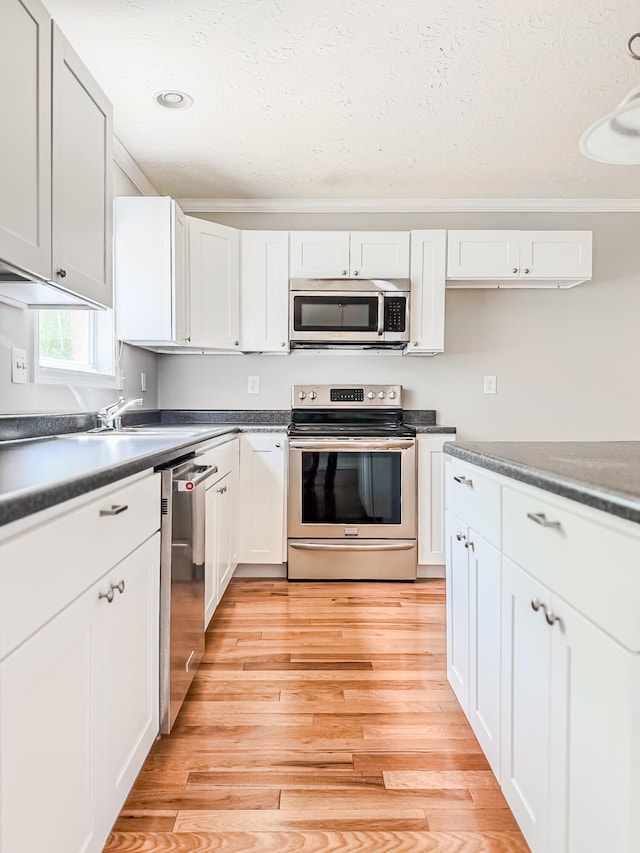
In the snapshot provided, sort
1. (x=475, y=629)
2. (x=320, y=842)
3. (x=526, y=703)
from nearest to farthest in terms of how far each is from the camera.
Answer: (x=526, y=703)
(x=320, y=842)
(x=475, y=629)

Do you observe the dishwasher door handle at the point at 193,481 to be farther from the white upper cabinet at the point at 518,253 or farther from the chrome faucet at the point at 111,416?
the white upper cabinet at the point at 518,253

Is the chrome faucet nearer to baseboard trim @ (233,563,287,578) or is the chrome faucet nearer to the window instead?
the window

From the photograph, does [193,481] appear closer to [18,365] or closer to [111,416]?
[18,365]

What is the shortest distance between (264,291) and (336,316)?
48 cm

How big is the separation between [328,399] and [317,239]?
1.01m

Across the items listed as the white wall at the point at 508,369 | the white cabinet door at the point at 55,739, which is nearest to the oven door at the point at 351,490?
the white wall at the point at 508,369

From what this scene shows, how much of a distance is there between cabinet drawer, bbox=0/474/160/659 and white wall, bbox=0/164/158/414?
2.82 ft

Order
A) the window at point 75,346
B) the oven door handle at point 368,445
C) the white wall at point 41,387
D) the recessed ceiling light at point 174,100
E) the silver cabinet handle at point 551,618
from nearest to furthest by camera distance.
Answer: the silver cabinet handle at point 551,618 → the white wall at point 41,387 → the window at point 75,346 → the recessed ceiling light at point 174,100 → the oven door handle at point 368,445

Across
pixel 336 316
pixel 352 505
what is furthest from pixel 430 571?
pixel 336 316

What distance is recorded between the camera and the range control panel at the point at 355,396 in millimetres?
3373

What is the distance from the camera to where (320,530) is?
2943 mm

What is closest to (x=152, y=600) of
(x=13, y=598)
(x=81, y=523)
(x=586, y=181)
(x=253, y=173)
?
(x=81, y=523)

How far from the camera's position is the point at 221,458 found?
2.37m

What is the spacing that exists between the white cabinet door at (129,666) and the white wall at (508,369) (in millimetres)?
2138
